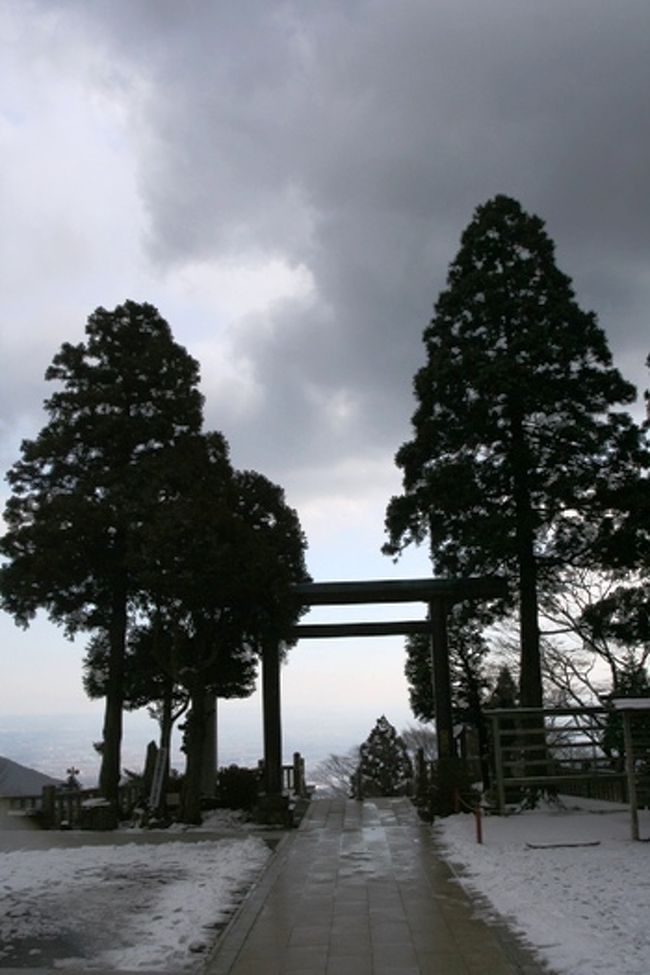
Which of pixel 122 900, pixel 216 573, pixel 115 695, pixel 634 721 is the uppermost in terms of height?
pixel 216 573

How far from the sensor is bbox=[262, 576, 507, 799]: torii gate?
17.6 meters

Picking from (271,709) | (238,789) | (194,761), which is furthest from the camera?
(238,789)

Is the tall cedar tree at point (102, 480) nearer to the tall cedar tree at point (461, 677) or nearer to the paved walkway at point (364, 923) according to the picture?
the paved walkway at point (364, 923)

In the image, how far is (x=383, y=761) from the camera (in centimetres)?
2870

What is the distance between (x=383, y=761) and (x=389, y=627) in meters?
12.2

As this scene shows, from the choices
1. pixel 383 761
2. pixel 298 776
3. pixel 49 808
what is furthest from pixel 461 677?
pixel 49 808

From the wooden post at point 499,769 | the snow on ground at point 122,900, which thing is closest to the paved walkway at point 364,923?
the snow on ground at point 122,900

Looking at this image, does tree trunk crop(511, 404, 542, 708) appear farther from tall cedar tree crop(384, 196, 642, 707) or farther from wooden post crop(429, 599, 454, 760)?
wooden post crop(429, 599, 454, 760)

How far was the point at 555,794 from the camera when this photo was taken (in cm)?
1650

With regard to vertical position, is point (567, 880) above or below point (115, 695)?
below

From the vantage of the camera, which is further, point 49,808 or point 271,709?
point 271,709

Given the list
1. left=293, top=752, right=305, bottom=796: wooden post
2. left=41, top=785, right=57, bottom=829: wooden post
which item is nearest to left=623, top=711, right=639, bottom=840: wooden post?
left=41, top=785, right=57, bottom=829: wooden post

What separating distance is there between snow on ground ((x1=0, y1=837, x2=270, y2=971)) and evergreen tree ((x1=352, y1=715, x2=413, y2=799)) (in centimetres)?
1498

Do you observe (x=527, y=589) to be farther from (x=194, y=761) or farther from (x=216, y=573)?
(x=194, y=761)
